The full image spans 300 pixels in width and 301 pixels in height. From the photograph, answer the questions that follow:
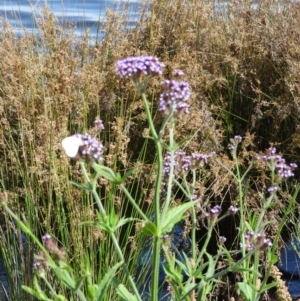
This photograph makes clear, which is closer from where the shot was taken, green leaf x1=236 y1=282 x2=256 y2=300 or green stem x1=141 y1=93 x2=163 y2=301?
green stem x1=141 y1=93 x2=163 y2=301

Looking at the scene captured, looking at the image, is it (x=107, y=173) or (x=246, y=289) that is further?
(x=246, y=289)

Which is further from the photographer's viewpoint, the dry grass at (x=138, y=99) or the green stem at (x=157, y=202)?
the dry grass at (x=138, y=99)

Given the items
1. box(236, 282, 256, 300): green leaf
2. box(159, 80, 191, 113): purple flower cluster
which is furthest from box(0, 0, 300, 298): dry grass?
box(159, 80, 191, 113): purple flower cluster

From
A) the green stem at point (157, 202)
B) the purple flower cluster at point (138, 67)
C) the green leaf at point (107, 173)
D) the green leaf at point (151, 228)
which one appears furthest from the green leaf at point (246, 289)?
the purple flower cluster at point (138, 67)

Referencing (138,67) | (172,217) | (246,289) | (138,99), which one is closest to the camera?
(138,67)

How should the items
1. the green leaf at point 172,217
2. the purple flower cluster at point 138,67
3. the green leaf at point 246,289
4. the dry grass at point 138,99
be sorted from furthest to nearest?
the dry grass at point 138,99, the green leaf at point 246,289, the green leaf at point 172,217, the purple flower cluster at point 138,67

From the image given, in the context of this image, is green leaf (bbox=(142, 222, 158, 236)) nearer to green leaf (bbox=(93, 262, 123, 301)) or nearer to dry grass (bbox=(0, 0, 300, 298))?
green leaf (bbox=(93, 262, 123, 301))

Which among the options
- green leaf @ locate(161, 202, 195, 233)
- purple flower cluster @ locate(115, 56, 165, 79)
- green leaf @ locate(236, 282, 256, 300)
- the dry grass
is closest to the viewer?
purple flower cluster @ locate(115, 56, 165, 79)

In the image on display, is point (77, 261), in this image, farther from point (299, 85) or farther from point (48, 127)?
point (299, 85)

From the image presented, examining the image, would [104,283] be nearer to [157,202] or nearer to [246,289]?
[157,202]

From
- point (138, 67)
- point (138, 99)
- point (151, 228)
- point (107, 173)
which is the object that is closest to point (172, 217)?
point (151, 228)

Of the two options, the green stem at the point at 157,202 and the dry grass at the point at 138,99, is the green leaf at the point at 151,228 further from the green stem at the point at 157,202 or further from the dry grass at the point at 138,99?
the dry grass at the point at 138,99

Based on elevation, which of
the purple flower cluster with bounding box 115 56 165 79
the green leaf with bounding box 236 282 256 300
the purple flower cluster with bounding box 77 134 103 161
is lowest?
the green leaf with bounding box 236 282 256 300

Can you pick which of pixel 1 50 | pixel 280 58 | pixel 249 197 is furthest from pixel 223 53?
pixel 1 50
